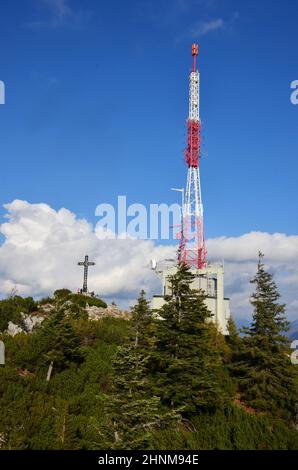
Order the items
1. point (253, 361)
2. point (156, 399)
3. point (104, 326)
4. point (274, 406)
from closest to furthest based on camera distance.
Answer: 1. point (156, 399)
2. point (274, 406)
3. point (253, 361)
4. point (104, 326)

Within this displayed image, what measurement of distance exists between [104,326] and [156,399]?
21.9 metres

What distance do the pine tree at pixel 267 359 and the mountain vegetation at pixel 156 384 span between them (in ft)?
0.22

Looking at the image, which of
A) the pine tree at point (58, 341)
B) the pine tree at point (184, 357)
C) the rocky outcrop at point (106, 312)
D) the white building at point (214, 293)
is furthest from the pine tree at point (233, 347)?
the rocky outcrop at point (106, 312)

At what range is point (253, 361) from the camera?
28500 mm

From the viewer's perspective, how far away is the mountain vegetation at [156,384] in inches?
631

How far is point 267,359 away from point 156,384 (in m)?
9.72

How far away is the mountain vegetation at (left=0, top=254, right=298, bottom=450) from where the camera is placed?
1603cm

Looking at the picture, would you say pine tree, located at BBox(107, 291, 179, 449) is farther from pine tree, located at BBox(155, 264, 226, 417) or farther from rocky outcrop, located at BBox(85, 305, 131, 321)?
rocky outcrop, located at BBox(85, 305, 131, 321)

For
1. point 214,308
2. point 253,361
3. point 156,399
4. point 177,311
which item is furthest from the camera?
point 214,308

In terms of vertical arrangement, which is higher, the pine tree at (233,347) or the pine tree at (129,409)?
the pine tree at (233,347)

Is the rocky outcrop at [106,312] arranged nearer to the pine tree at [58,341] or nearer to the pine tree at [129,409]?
the pine tree at [58,341]
